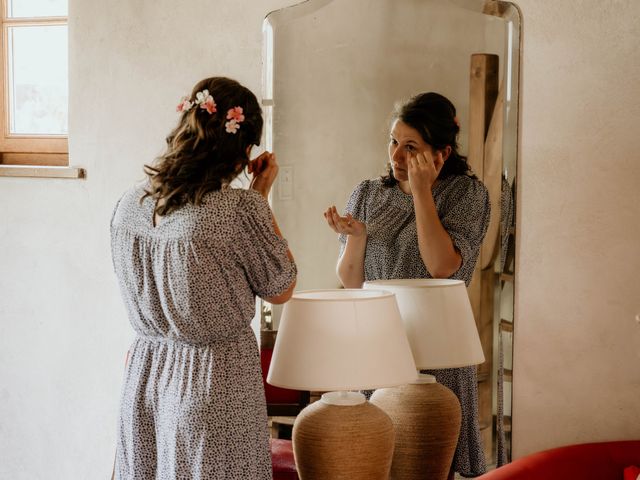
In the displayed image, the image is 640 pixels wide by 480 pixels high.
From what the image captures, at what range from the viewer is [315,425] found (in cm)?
174

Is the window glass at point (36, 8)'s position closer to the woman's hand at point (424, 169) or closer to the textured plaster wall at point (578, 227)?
the woman's hand at point (424, 169)

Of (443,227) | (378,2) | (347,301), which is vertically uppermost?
(378,2)

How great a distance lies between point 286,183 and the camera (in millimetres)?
2545

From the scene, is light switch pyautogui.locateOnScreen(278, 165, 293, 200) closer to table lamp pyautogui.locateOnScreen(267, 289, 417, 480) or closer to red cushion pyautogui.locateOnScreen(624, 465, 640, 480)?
table lamp pyautogui.locateOnScreen(267, 289, 417, 480)

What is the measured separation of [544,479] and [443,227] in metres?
0.72

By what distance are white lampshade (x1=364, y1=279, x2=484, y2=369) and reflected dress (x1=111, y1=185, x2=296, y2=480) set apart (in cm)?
33

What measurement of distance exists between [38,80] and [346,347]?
2.00 m

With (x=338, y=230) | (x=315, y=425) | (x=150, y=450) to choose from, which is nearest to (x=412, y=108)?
(x=338, y=230)

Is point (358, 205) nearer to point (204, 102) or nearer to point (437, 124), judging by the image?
point (437, 124)

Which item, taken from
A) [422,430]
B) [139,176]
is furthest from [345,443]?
[139,176]

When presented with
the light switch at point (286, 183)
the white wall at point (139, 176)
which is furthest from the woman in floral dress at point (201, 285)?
the white wall at point (139, 176)

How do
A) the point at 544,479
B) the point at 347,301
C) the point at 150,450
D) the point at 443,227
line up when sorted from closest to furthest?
the point at 347,301 → the point at 150,450 → the point at 544,479 → the point at 443,227

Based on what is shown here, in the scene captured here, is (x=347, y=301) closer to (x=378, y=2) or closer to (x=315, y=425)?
(x=315, y=425)

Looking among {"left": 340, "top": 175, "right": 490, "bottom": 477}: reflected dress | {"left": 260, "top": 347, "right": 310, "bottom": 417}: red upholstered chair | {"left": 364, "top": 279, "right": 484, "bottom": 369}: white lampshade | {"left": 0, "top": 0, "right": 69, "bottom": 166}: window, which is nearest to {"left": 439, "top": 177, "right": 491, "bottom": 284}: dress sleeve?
{"left": 340, "top": 175, "right": 490, "bottom": 477}: reflected dress
